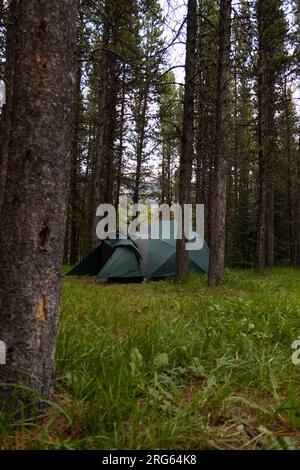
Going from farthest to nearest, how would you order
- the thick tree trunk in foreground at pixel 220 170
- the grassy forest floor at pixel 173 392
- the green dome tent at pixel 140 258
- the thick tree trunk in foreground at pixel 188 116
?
1. the green dome tent at pixel 140 258
2. the thick tree trunk in foreground at pixel 188 116
3. the thick tree trunk in foreground at pixel 220 170
4. the grassy forest floor at pixel 173 392

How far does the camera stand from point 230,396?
2.72 m

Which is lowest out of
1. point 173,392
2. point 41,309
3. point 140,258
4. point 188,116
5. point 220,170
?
point 173,392

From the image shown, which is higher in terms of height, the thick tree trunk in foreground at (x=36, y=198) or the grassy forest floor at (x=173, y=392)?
the thick tree trunk in foreground at (x=36, y=198)

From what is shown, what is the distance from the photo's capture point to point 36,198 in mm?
2428

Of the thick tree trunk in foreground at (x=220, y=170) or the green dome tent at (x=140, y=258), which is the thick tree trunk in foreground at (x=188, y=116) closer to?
the thick tree trunk in foreground at (x=220, y=170)

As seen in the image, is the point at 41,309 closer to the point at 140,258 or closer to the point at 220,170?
the point at 220,170

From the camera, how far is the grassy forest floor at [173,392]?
2.18 meters

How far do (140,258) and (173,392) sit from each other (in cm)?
1052

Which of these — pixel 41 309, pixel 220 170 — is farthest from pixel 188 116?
pixel 41 309

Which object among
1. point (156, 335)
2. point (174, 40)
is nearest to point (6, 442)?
point (156, 335)

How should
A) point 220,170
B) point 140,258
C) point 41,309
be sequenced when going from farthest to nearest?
point 140,258, point 220,170, point 41,309

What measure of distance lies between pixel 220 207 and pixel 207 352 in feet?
21.0

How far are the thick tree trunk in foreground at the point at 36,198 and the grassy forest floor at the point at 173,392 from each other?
31cm

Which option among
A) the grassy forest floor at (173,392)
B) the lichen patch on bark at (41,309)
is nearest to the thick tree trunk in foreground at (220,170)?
the grassy forest floor at (173,392)
